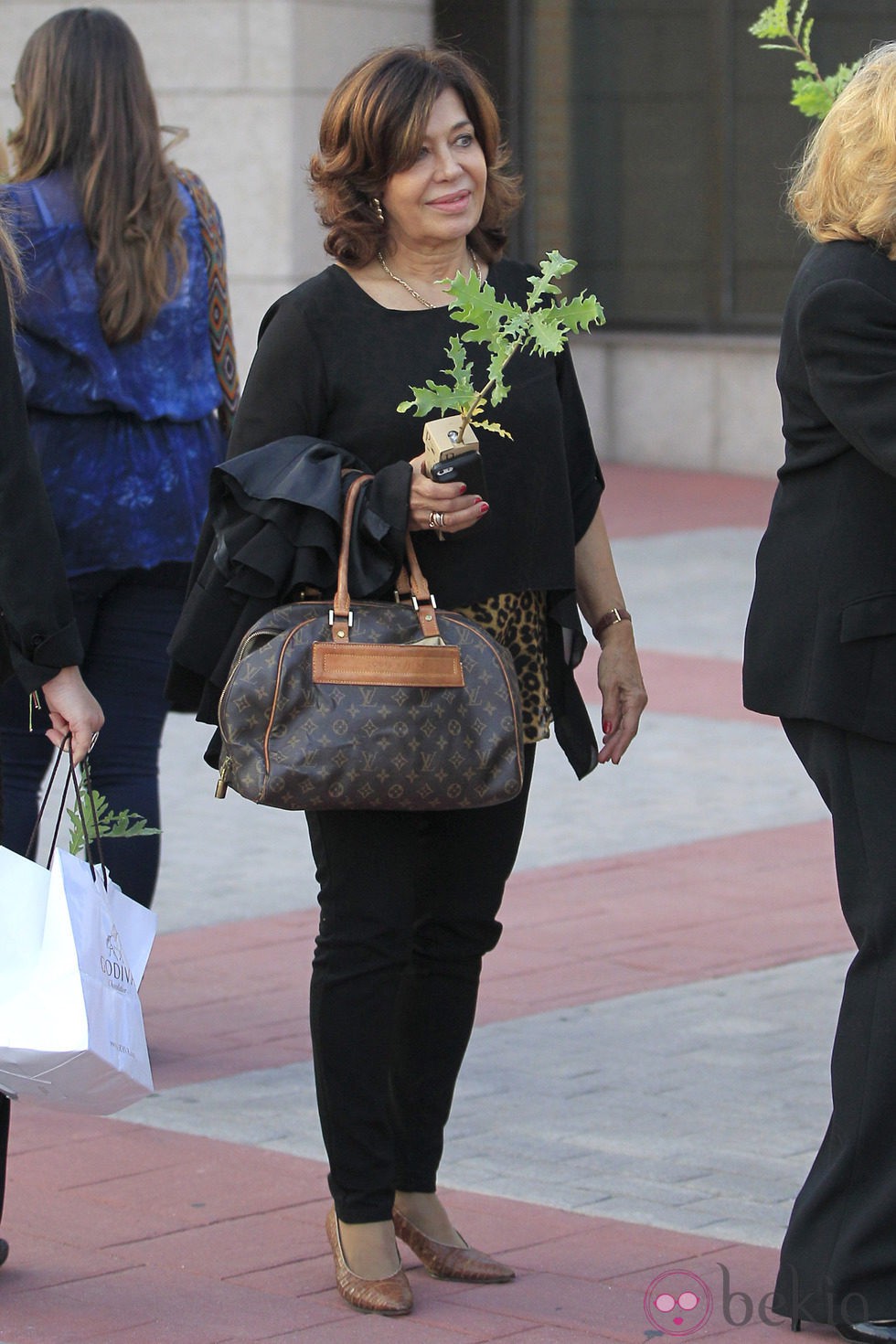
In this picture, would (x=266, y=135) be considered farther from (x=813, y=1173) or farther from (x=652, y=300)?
(x=813, y=1173)

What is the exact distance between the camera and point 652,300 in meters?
17.2

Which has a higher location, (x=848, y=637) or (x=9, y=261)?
(x=9, y=261)

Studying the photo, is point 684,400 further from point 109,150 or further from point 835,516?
point 835,516

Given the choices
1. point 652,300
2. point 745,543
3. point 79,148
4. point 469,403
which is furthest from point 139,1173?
point 652,300

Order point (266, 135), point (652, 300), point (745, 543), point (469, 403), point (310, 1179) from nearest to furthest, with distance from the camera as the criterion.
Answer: point (469, 403) → point (310, 1179) → point (745, 543) → point (266, 135) → point (652, 300)

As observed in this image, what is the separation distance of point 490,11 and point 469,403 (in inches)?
588

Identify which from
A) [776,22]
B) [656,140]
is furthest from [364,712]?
[656,140]

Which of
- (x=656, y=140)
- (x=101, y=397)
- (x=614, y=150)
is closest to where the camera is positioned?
(x=101, y=397)

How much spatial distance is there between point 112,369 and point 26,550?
4.94ft

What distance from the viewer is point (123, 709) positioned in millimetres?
4863

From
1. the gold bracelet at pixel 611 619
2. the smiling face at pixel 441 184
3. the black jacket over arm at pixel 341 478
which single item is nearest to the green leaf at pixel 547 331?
the black jacket over arm at pixel 341 478

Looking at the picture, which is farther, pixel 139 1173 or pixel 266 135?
pixel 266 135

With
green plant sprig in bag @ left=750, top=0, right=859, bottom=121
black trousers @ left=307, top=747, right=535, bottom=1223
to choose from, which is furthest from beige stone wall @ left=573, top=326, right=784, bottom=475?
black trousers @ left=307, top=747, right=535, bottom=1223

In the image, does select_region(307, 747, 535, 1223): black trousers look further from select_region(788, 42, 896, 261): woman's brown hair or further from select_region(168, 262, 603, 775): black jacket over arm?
select_region(788, 42, 896, 261): woman's brown hair
